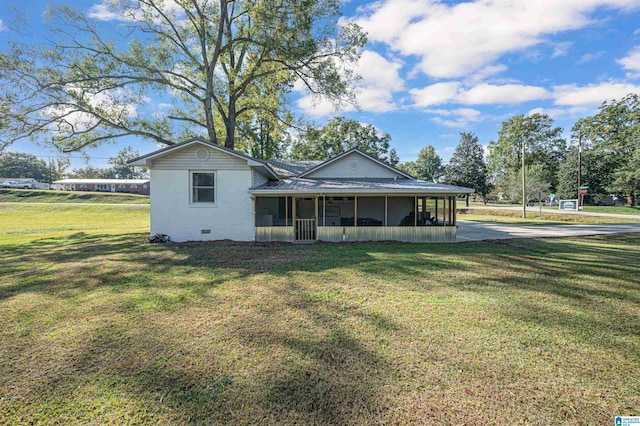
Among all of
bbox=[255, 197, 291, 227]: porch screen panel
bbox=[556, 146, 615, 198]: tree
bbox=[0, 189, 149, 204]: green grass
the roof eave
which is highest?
bbox=[556, 146, 615, 198]: tree

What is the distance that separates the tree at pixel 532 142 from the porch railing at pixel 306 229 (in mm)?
47806

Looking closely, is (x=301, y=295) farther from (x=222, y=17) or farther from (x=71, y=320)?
(x=222, y=17)

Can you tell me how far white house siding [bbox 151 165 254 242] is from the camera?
Answer: 1198cm

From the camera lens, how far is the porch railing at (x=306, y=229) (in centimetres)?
1276

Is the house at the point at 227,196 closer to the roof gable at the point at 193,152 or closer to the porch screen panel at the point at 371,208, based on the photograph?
the roof gable at the point at 193,152

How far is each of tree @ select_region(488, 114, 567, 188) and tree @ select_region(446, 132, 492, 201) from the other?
10.6m

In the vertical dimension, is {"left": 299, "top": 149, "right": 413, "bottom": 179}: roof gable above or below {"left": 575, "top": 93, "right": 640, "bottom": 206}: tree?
below

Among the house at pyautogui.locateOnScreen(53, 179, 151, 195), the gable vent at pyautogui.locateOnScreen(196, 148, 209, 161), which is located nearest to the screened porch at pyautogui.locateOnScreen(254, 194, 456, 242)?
the gable vent at pyautogui.locateOnScreen(196, 148, 209, 161)

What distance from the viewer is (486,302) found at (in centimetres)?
503

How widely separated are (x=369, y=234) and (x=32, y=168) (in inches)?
4034

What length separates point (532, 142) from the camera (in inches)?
1930

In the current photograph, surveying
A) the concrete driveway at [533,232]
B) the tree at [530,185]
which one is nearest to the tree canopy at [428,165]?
the tree at [530,185]

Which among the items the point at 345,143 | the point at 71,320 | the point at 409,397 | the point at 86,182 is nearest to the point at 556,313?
the point at 409,397

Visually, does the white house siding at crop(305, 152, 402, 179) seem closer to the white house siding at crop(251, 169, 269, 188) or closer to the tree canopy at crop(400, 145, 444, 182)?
the white house siding at crop(251, 169, 269, 188)
